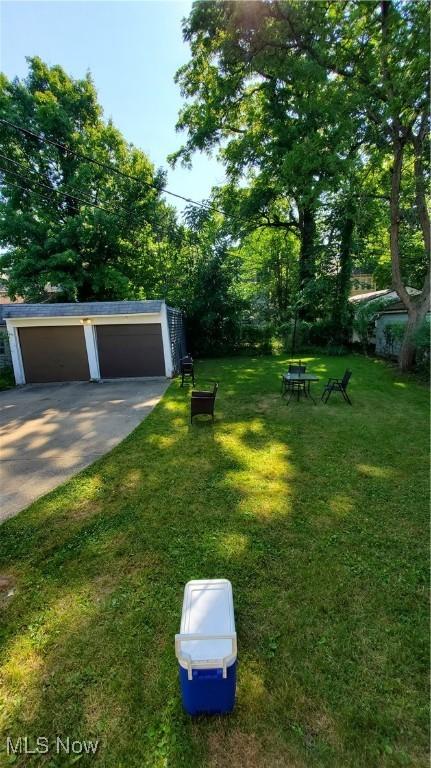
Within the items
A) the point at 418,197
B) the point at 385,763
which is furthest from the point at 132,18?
the point at 385,763

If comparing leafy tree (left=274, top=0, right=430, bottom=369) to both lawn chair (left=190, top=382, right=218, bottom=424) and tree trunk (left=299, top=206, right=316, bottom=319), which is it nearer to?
tree trunk (left=299, top=206, right=316, bottom=319)

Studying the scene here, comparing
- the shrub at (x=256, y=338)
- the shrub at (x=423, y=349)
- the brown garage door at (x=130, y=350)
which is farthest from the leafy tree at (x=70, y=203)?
the shrub at (x=423, y=349)

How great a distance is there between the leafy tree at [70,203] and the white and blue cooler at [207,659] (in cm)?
1717

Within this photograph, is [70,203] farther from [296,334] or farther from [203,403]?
[203,403]

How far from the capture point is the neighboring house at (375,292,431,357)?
14156mm

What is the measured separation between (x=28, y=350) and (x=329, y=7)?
14.1 metres

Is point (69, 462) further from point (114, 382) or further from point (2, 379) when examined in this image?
point (2, 379)

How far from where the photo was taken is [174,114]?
633 inches

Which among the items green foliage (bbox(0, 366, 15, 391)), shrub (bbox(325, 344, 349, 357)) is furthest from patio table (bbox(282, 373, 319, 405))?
green foliage (bbox(0, 366, 15, 391))

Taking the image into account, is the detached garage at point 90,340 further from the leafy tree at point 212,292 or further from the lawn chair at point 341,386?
the lawn chair at point 341,386

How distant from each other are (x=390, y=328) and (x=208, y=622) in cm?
1536

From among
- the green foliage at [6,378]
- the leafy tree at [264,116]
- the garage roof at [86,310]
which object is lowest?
the green foliage at [6,378]

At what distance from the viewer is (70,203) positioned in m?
17.4

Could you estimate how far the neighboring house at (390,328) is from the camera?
14156 millimetres
